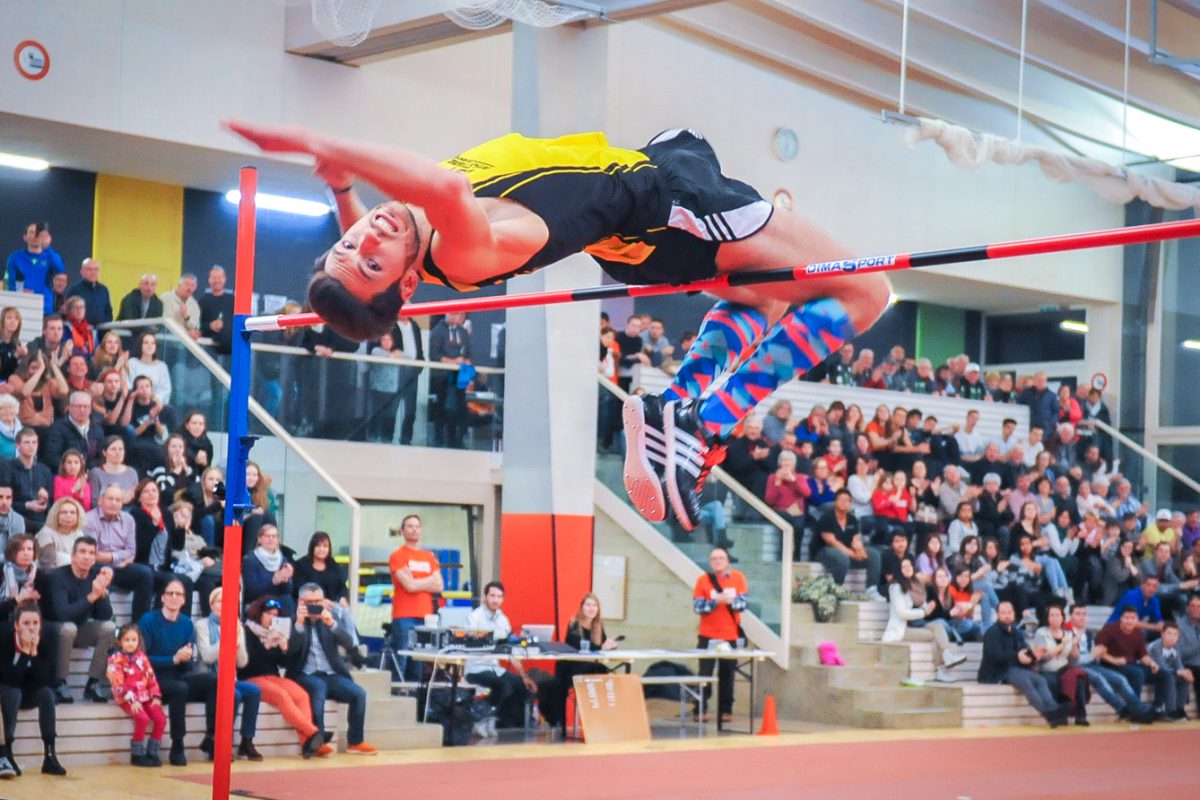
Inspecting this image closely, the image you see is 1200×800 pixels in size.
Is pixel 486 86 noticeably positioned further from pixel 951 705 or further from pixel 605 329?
pixel 951 705

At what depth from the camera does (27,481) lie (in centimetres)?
902

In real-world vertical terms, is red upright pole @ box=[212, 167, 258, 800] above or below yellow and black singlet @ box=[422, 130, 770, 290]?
below

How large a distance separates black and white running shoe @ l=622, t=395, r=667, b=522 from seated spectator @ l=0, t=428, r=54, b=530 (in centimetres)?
573

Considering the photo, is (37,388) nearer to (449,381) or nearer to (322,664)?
(322,664)

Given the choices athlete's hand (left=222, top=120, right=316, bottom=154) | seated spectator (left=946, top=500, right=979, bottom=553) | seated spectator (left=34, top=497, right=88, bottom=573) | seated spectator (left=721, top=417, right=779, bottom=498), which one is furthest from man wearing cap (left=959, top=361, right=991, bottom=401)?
athlete's hand (left=222, top=120, right=316, bottom=154)

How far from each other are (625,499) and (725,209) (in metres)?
8.97

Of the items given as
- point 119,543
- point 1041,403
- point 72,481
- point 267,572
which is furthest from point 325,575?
point 1041,403

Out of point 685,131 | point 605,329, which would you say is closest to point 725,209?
point 685,131

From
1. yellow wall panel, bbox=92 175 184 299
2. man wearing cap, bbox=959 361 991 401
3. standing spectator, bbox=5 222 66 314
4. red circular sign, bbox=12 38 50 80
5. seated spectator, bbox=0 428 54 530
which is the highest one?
red circular sign, bbox=12 38 50 80

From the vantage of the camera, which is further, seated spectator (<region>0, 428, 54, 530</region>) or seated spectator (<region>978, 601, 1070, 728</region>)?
seated spectator (<region>978, 601, 1070, 728</region>)

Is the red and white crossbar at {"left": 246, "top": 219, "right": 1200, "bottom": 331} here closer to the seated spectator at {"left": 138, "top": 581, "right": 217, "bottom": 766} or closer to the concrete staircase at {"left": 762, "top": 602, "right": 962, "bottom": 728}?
the seated spectator at {"left": 138, "top": 581, "right": 217, "bottom": 766}

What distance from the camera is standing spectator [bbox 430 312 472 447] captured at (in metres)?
12.5

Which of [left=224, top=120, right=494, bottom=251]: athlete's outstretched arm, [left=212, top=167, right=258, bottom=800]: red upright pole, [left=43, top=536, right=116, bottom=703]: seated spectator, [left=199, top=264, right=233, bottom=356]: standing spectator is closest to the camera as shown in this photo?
[left=224, top=120, right=494, bottom=251]: athlete's outstretched arm

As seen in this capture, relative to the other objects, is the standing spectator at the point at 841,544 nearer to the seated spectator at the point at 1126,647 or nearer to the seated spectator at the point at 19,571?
the seated spectator at the point at 1126,647
